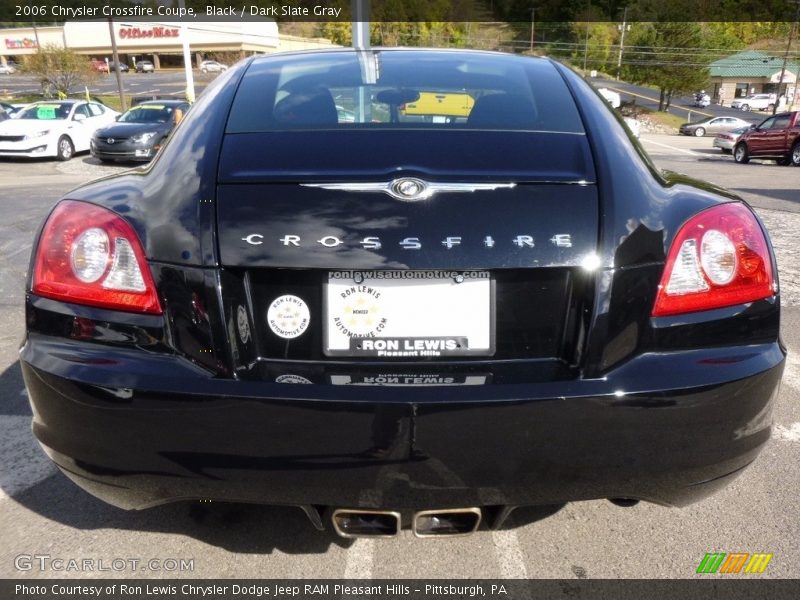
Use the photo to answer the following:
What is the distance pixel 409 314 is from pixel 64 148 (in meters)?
18.7

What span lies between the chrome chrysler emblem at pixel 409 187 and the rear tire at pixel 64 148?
1821cm

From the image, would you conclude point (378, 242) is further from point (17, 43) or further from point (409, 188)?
point (17, 43)

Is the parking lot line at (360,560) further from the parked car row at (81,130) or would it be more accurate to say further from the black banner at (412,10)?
the parked car row at (81,130)

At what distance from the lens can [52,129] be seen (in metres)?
17.1

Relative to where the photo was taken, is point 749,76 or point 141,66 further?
point 749,76

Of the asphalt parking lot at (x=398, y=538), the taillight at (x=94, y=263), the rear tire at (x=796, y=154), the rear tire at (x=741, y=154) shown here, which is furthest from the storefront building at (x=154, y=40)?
the taillight at (x=94, y=263)

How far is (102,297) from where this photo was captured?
5.63 ft

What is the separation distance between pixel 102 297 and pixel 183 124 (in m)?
0.71

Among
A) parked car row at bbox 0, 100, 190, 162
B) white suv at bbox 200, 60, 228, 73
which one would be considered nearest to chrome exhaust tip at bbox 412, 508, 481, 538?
parked car row at bbox 0, 100, 190, 162

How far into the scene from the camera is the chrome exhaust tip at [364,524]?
5.69ft

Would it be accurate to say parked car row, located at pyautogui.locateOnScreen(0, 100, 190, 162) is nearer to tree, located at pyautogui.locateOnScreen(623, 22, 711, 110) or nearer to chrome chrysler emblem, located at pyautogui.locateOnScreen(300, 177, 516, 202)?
chrome chrysler emblem, located at pyautogui.locateOnScreen(300, 177, 516, 202)

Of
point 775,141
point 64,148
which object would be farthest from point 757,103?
point 64,148

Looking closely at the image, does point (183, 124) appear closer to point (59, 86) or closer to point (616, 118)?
point (616, 118)

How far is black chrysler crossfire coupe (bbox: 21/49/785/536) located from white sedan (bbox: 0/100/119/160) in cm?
1750
